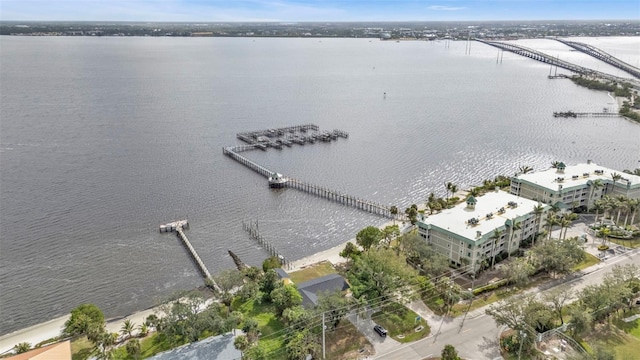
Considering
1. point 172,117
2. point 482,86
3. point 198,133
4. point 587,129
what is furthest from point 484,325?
point 482,86

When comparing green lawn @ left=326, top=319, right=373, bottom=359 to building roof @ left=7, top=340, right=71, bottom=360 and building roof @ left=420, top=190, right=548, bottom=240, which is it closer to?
building roof @ left=420, top=190, right=548, bottom=240

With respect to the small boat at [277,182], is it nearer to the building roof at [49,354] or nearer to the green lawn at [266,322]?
the green lawn at [266,322]

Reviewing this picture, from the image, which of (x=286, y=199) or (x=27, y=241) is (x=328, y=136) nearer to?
(x=286, y=199)

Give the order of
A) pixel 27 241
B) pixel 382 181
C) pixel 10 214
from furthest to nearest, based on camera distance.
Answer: pixel 382 181 < pixel 10 214 < pixel 27 241

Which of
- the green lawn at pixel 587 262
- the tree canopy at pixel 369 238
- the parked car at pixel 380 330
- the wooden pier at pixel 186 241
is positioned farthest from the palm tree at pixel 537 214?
the wooden pier at pixel 186 241

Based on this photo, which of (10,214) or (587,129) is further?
(587,129)

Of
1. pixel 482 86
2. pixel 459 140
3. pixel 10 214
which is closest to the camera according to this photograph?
pixel 10 214

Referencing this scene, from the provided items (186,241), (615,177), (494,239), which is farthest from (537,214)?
(186,241)
